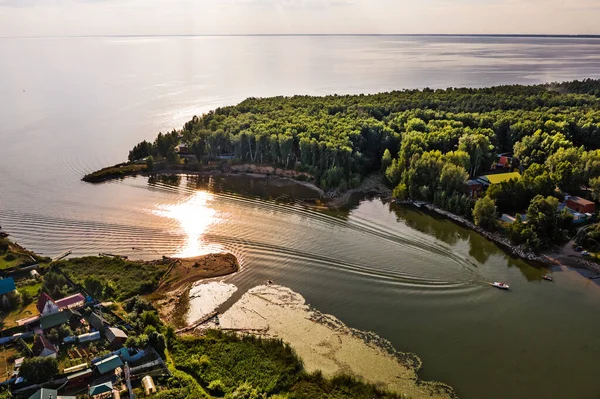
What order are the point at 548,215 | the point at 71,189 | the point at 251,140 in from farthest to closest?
1. the point at 251,140
2. the point at 71,189
3. the point at 548,215

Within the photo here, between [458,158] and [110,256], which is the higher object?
[458,158]

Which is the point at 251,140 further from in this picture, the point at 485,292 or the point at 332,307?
the point at 485,292

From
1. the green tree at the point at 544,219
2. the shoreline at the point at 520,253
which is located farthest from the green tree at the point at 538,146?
the shoreline at the point at 520,253

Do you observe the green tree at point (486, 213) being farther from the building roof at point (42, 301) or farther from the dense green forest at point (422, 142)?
the building roof at point (42, 301)

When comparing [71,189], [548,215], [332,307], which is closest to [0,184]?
[71,189]

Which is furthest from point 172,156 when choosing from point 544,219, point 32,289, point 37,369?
point 544,219

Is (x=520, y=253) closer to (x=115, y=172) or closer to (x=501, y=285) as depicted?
(x=501, y=285)

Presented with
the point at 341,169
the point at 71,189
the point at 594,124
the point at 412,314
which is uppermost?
the point at 594,124
